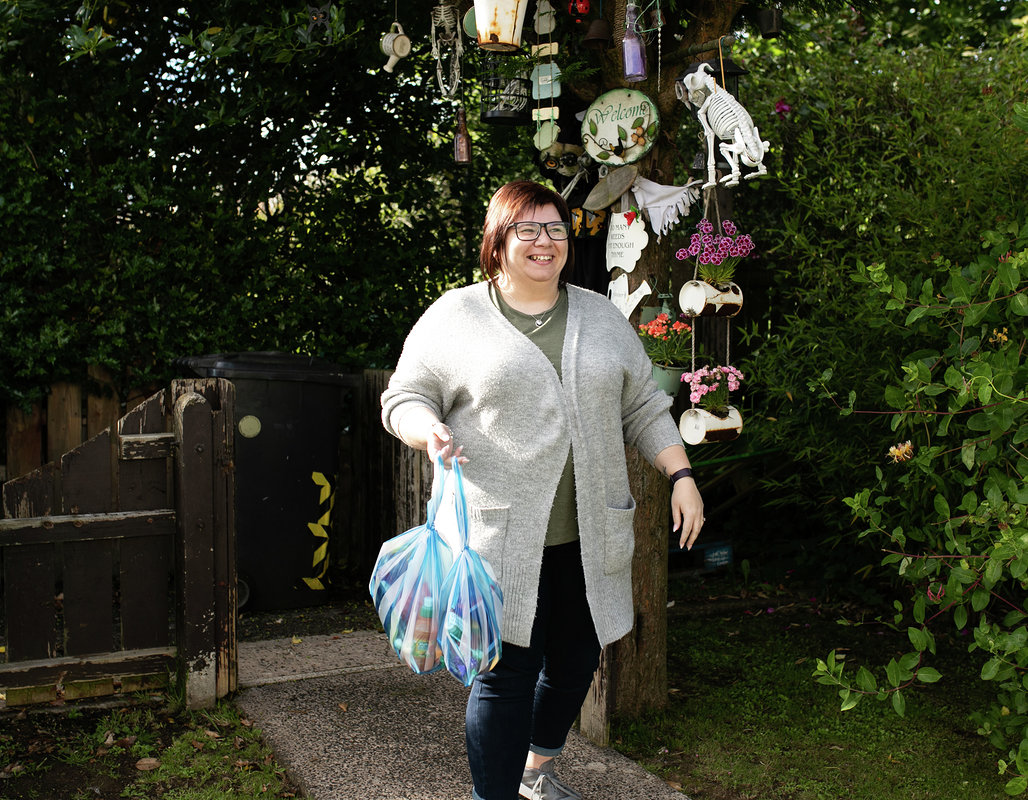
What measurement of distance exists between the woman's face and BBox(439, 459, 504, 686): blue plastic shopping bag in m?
0.54

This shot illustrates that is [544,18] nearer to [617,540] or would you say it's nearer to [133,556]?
[617,540]

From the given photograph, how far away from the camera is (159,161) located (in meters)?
5.15

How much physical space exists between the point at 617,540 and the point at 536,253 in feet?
2.56

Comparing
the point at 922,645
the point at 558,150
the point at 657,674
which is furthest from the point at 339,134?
the point at 922,645

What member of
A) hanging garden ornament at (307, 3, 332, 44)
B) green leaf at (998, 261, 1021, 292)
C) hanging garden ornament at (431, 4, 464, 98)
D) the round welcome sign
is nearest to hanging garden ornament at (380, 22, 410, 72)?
hanging garden ornament at (431, 4, 464, 98)

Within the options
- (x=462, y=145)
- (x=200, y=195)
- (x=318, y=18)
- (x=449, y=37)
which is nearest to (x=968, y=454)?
(x=462, y=145)

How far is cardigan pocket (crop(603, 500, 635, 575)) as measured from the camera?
2606mm

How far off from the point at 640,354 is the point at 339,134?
332cm

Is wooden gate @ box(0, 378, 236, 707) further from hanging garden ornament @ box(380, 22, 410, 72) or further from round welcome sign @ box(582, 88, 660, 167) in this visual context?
round welcome sign @ box(582, 88, 660, 167)

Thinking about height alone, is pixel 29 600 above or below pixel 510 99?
below

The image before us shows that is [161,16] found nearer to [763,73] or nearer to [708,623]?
[763,73]

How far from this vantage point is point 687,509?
103 inches

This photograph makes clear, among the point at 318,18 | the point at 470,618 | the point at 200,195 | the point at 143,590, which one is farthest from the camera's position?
the point at 200,195

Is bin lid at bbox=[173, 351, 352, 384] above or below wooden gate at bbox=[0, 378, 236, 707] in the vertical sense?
above
